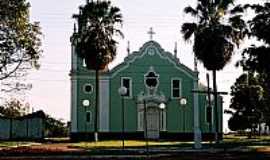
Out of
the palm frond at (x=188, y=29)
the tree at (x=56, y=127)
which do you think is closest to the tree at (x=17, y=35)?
Result: the palm frond at (x=188, y=29)

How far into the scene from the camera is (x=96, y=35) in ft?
167

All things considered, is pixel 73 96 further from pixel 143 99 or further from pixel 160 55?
pixel 160 55

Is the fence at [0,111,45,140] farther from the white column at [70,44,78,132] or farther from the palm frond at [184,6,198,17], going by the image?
the palm frond at [184,6,198,17]

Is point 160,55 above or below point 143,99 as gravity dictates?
above

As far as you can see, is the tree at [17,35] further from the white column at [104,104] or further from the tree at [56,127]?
the tree at [56,127]

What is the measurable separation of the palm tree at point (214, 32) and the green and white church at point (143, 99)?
10.2m

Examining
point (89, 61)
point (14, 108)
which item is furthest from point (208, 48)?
point (14, 108)

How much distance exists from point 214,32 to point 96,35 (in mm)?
9923

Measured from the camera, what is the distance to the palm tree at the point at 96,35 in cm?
5066

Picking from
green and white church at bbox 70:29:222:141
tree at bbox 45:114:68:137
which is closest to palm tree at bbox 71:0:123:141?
green and white church at bbox 70:29:222:141

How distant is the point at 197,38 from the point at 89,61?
30.8 ft

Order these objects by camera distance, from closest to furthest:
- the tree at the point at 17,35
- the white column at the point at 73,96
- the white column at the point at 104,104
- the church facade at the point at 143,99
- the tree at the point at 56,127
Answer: the tree at the point at 17,35
the white column at the point at 73,96
the church facade at the point at 143,99
the white column at the point at 104,104
the tree at the point at 56,127

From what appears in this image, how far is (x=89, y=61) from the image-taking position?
50906 millimetres

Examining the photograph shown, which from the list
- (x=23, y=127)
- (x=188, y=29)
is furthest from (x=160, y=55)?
(x=23, y=127)
